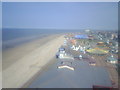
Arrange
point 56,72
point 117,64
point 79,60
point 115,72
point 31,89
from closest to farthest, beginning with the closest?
1. point 31,89
2. point 56,72
3. point 115,72
4. point 117,64
5. point 79,60

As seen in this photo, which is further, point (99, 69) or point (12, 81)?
point (99, 69)

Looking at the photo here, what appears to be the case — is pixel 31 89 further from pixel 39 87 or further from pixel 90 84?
pixel 90 84

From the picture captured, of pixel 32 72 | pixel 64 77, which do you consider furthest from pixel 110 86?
pixel 32 72

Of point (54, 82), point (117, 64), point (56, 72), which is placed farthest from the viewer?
point (117, 64)

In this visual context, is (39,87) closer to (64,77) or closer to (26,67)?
(64,77)

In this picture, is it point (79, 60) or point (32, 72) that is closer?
point (32, 72)

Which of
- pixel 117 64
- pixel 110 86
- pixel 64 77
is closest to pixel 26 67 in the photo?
pixel 64 77

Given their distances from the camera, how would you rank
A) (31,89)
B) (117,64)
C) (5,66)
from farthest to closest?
(117,64), (5,66), (31,89)

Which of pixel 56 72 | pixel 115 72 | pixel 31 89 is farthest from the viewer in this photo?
pixel 115 72

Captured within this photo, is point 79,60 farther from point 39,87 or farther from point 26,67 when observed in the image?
point 39,87
